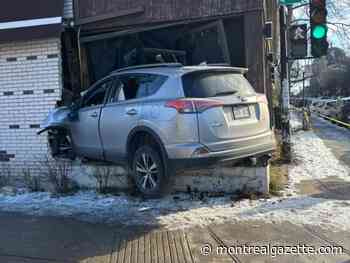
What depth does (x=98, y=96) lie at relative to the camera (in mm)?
8180

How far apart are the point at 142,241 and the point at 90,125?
299 cm

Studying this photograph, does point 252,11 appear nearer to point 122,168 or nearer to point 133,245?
point 122,168

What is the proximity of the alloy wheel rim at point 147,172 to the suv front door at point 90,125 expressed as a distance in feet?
3.66

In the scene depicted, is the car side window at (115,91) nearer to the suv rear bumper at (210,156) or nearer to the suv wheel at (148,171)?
the suv wheel at (148,171)

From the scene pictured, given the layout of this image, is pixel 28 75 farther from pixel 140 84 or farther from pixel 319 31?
pixel 319 31

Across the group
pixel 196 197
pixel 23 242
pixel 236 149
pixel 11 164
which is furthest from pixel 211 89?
pixel 11 164

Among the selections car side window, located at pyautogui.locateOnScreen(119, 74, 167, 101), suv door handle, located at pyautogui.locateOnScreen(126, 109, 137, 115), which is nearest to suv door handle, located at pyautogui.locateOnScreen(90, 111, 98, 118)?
car side window, located at pyautogui.locateOnScreen(119, 74, 167, 101)

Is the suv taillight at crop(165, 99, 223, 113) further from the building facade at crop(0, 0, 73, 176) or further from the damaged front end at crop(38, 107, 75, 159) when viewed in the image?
the building facade at crop(0, 0, 73, 176)

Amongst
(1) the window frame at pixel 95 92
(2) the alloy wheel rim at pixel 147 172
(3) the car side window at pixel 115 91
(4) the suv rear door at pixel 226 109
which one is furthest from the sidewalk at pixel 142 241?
(1) the window frame at pixel 95 92

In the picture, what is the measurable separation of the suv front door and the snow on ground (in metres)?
0.77

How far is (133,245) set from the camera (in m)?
5.58

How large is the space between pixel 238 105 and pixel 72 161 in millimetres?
3627

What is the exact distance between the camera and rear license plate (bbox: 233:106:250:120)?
661cm

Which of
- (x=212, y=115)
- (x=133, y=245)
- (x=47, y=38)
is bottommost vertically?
(x=133, y=245)
